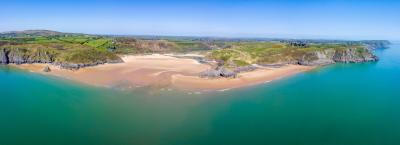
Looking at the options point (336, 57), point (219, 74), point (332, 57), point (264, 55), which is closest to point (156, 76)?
point (219, 74)

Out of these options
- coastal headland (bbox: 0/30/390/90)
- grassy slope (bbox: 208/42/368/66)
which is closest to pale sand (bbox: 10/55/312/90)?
coastal headland (bbox: 0/30/390/90)

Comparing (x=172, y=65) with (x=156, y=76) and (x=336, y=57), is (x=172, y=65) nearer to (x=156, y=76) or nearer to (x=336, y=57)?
(x=156, y=76)

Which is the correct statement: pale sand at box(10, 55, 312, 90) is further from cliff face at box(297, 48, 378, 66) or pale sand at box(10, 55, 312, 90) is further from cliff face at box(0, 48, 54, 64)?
cliff face at box(297, 48, 378, 66)

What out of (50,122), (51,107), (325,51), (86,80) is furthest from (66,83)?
(325,51)

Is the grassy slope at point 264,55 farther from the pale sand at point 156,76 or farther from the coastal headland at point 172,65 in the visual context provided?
the pale sand at point 156,76

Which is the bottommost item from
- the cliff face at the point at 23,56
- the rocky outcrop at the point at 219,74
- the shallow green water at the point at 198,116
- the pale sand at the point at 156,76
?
the shallow green water at the point at 198,116

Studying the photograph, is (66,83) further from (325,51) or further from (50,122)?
(325,51)

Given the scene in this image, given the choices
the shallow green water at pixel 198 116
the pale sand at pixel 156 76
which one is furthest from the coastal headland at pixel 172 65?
the shallow green water at pixel 198 116
